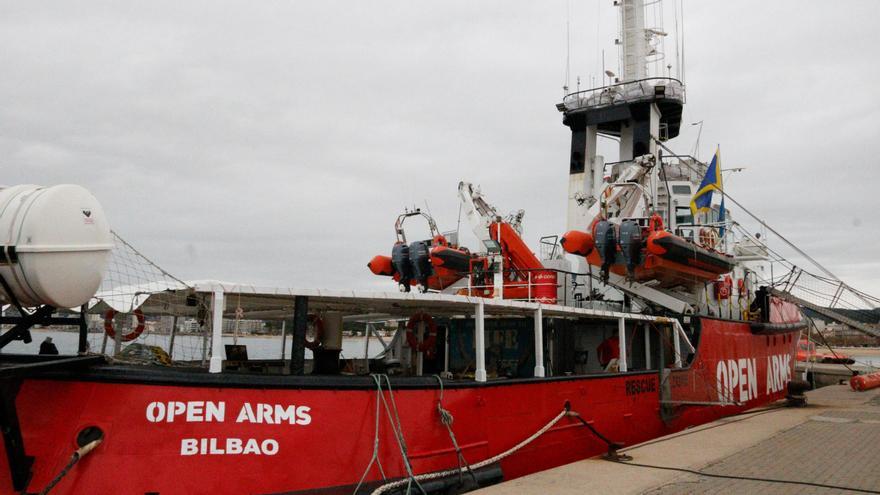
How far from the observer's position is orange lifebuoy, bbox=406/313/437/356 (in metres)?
10.8

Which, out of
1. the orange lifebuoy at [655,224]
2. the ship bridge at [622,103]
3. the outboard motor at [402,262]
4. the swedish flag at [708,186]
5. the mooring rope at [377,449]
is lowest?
the mooring rope at [377,449]

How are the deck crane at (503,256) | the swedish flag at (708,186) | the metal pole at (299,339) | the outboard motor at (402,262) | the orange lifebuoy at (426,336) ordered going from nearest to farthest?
1. the metal pole at (299,339)
2. the orange lifebuoy at (426,336)
3. the deck crane at (503,256)
4. the outboard motor at (402,262)
5. the swedish flag at (708,186)

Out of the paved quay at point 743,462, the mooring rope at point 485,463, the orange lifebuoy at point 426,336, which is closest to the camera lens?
the mooring rope at point 485,463

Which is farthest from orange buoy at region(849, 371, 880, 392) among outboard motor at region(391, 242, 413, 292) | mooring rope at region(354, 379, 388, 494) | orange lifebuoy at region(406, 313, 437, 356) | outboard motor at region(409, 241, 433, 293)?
mooring rope at region(354, 379, 388, 494)

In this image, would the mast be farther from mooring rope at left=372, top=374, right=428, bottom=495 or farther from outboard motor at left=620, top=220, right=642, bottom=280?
mooring rope at left=372, top=374, right=428, bottom=495

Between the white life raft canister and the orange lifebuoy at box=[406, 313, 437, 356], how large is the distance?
17.0 ft

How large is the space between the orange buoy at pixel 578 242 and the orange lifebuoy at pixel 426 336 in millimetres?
4952

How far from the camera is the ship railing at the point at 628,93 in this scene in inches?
721

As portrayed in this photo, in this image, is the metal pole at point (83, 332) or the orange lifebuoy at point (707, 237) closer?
the metal pole at point (83, 332)

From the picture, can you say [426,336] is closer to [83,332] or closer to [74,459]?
[83,332]

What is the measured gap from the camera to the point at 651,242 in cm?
1352

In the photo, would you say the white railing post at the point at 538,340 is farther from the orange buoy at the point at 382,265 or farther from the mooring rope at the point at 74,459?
the orange buoy at the point at 382,265

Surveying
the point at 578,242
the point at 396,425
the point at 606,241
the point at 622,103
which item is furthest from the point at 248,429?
the point at 622,103

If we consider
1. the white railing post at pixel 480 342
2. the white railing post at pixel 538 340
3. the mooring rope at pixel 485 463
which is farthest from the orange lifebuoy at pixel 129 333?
the white railing post at pixel 538 340
